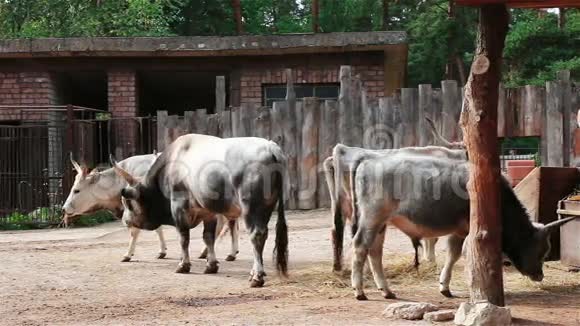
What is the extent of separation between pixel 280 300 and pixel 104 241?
6131mm

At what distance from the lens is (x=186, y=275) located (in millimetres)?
9461

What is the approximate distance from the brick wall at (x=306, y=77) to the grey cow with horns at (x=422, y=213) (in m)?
8.80

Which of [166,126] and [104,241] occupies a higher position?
[166,126]

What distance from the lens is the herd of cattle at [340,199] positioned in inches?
295

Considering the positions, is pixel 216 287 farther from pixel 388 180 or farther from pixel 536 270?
pixel 536 270

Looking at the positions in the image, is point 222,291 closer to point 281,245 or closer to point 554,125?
point 281,245

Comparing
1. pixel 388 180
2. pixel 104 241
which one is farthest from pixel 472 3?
pixel 104 241

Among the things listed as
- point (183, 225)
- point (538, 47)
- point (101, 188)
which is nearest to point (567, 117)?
point (183, 225)

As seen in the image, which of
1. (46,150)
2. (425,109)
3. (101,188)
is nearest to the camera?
Answer: (101,188)

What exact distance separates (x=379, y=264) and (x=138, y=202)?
3936mm

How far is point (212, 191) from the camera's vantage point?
30.1 ft

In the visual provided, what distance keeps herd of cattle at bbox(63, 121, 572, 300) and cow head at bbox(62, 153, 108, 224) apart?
570 mm

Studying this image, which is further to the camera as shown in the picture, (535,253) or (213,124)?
(213,124)

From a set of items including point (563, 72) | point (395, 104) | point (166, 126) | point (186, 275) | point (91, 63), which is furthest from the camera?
point (91, 63)
